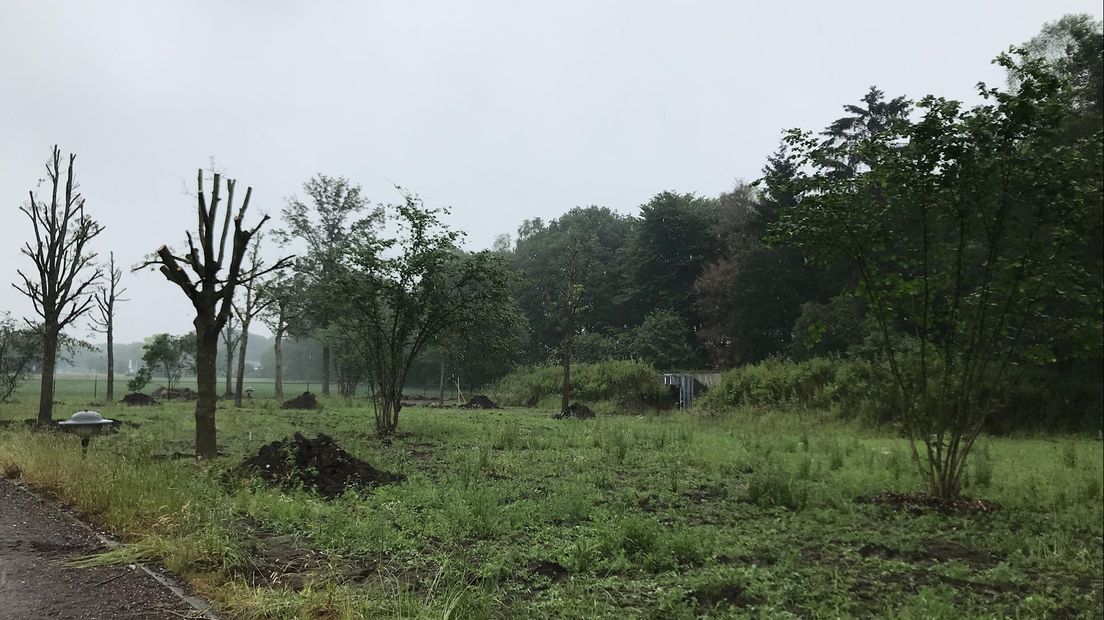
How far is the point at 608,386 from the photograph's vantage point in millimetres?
28422

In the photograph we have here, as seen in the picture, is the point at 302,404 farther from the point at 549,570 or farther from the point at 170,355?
the point at 549,570

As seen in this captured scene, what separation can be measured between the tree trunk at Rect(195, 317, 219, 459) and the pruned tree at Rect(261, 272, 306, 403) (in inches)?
723

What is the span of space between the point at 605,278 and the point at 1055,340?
4517 centimetres

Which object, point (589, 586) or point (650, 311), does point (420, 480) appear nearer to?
point (589, 586)

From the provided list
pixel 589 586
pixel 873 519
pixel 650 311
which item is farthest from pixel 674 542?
pixel 650 311

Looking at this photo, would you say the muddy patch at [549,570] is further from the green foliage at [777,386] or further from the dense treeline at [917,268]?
the green foliage at [777,386]

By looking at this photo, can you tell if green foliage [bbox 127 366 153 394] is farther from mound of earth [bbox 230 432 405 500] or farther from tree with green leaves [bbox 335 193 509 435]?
mound of earth [bbox 230 432 405 500]

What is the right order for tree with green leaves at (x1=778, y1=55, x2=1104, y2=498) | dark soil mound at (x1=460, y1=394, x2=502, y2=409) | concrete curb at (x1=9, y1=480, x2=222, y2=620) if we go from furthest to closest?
dark soil mound at (x1=460, y1=394, x2=502, y2=409)
tree with green leaves at (x1=778, y1=55, x2=1104, y2=498)
concrete curb at (x1=9, y1=480, x2=222, y2=620)

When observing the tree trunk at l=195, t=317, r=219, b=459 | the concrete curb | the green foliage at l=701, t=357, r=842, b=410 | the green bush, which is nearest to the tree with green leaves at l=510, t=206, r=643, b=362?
the green bush

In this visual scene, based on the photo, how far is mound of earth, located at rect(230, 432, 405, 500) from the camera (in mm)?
7211

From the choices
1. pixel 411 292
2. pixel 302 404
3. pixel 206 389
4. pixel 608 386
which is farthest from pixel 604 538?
pixel 608 386

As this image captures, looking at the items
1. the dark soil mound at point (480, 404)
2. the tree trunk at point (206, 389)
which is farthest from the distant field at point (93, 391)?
the tree trunk at point (206, 389)

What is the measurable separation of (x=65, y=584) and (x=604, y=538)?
12.0ft

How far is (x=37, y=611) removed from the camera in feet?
12.4
